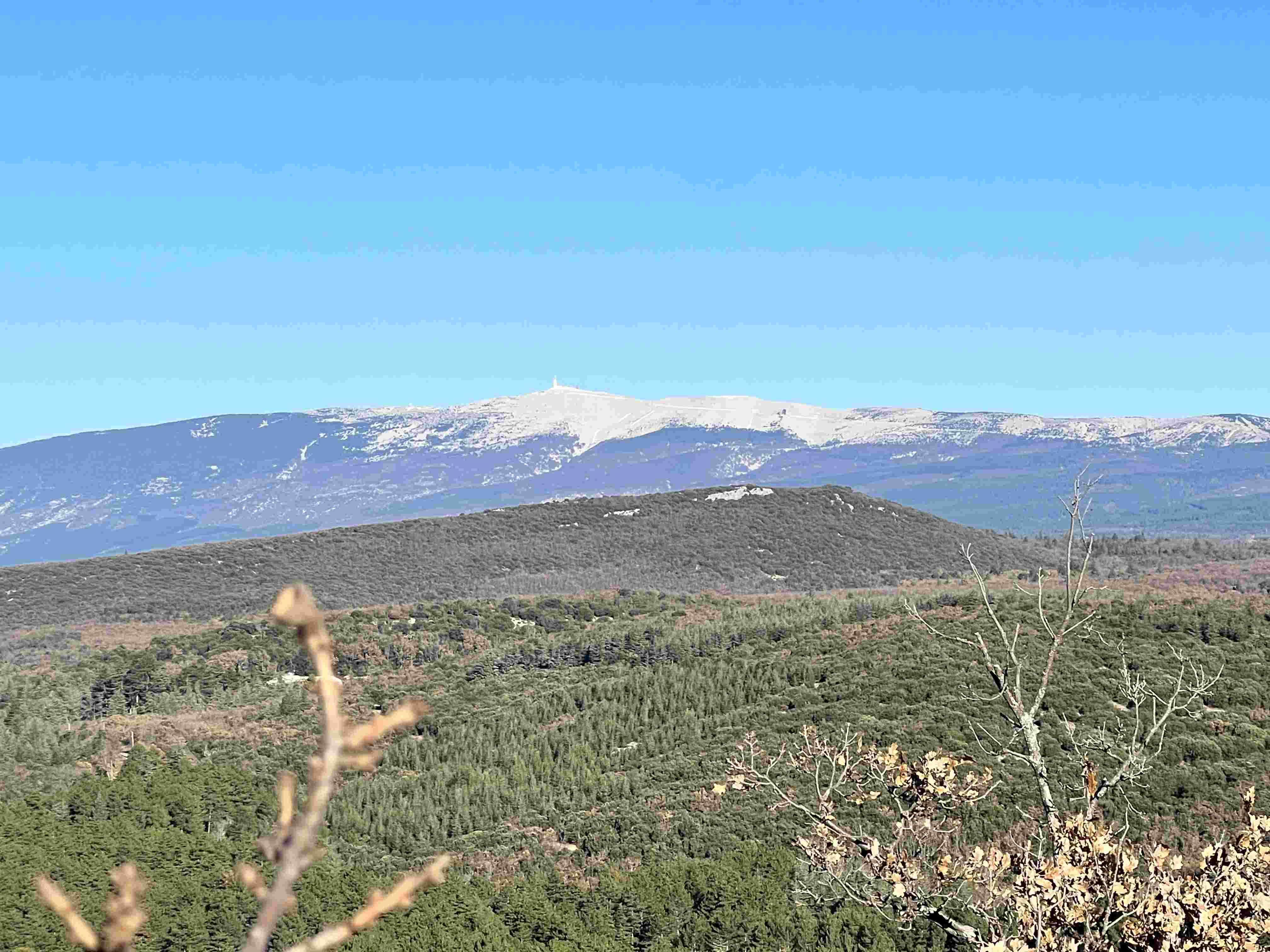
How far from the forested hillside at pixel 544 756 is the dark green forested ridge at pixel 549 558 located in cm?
3117

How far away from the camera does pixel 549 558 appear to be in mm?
124500

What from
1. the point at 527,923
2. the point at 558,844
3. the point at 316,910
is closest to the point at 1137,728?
the point at 527,923

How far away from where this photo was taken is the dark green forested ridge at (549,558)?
340 feet

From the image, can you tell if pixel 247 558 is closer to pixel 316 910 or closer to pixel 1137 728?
pixel 316 910

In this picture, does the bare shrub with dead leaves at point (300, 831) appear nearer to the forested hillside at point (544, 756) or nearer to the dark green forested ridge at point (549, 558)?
the forested hillside at point (544, 756)

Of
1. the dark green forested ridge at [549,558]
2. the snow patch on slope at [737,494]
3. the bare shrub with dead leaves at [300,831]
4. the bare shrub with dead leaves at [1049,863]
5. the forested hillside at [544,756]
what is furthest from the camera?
the snow patch on slope at [737,494]

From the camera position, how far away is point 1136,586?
6744cm

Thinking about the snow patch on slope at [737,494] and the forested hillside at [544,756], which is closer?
the forested hillside at [544,756]

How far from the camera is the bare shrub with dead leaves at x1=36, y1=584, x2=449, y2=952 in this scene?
175 cm

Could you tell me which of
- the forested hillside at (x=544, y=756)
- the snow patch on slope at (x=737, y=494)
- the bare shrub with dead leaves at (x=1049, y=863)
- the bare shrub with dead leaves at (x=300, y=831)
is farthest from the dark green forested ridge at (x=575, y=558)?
the bare shrub with dead leaves at (x=300, y=831)

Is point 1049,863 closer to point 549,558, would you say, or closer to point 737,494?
point 549,558

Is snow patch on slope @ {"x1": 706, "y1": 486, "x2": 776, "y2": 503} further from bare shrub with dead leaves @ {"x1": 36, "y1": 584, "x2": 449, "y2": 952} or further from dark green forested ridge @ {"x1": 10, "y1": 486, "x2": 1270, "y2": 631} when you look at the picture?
bare shrub with dead leaves @ {"x1": 36, "y1": 584, "x2": 449, "y2": 952}

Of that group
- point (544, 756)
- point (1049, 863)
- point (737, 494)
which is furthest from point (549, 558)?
point (1049, 863)

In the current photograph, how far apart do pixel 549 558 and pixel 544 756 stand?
7983 centimetres
